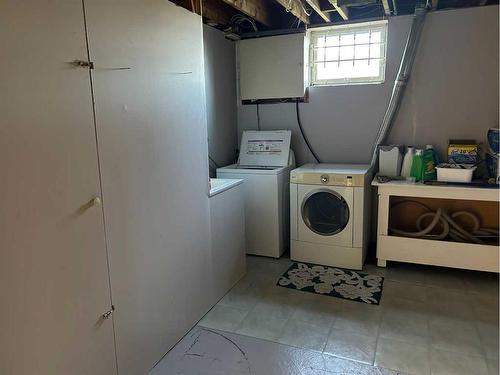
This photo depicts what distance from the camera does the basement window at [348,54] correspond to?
3.15 meters

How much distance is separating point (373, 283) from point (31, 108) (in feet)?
7.92

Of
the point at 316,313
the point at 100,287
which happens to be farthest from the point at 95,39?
the point at 316,313

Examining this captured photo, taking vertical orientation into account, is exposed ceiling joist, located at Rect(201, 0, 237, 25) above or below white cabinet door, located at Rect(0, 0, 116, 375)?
above

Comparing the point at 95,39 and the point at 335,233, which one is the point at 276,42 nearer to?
the point at 335,233

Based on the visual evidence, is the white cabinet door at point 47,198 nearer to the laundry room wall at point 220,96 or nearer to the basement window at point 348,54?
the laundry room wall at point 220,96

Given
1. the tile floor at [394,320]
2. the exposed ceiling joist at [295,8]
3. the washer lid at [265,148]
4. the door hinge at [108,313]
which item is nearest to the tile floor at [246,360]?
the tile floor at [394,320]

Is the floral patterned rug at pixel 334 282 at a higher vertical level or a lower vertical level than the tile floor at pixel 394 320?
higher

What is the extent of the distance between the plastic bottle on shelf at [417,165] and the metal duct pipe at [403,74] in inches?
13.5

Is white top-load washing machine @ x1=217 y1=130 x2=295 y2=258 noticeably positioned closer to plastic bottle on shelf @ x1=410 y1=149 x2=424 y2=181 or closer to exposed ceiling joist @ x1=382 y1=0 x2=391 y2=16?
plastic bottle on shelf @ x1=410 y1=149 x2=424 y2=181

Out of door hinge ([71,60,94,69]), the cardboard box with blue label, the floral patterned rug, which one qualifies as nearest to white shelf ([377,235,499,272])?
the floral patterned rug

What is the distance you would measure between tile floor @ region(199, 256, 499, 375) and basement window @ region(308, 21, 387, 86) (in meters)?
1.71

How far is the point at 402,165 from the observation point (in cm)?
304

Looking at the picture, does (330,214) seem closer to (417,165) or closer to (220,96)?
(417,165)

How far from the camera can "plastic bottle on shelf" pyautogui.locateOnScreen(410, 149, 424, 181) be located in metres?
2.87
